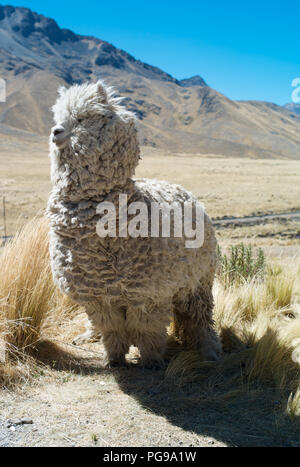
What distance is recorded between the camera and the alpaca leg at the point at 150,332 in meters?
3.15

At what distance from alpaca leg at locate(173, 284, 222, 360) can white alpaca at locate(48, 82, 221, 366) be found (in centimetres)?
27

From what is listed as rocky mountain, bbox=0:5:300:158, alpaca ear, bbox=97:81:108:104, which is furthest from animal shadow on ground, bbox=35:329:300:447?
rocky mountain, bbox=0:5:300:158

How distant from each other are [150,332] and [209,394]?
0.59 metres

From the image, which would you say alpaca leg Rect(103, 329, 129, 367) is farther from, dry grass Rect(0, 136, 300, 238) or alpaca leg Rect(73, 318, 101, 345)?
dry grass Rect(0, 136, 300, 238)

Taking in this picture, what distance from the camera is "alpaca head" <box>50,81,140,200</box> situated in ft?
8.91

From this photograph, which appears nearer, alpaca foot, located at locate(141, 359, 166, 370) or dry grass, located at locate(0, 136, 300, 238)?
alpaca foot, located at locate(141, 359, 166, 370)

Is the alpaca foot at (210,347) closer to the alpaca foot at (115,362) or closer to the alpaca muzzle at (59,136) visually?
the alpaca foot at (115,362)

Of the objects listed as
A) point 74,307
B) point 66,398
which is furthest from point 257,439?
point 74,307

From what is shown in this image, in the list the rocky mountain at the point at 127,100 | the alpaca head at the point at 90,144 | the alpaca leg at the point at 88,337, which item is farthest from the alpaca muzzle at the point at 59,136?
the rocky mountain at the point at 127,100

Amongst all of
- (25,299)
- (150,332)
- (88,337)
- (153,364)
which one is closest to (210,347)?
(153,364)

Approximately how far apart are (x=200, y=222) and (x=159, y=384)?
50.0 inches

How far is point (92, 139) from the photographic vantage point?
2711 millimetres

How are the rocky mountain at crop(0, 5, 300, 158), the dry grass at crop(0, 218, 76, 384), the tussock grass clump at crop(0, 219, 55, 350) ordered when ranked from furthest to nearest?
the rocky mountain at crop(0, 5, 300, 158)
the tussock grass clump at crop(0, 219, 55, 350)
the dry grass at crop(0, 218, 76, 384)

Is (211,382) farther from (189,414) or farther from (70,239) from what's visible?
(70,239)
